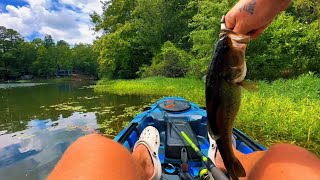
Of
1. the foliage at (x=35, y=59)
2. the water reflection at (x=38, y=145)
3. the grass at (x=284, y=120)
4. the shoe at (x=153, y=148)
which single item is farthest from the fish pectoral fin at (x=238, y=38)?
the foliage at (x=35, y=59)

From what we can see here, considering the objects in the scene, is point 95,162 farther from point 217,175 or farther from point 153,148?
point 153,148

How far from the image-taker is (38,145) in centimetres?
612

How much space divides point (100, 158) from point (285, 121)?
477cm

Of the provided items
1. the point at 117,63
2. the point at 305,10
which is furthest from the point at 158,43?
the point at 305,10

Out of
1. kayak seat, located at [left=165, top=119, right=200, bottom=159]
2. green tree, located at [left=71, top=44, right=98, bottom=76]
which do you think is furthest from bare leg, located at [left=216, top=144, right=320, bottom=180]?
green tree, located at [left=71, top=44, right=98, bottom=76]

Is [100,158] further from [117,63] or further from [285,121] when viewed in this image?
[117,63]

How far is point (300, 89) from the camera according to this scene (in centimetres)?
812

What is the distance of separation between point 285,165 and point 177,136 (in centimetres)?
212

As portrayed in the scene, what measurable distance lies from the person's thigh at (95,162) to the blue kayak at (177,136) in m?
1.26

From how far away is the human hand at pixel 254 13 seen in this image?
47.4 inches

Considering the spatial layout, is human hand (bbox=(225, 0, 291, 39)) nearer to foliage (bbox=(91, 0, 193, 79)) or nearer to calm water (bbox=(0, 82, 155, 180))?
calm water (bbox=(0, 82, 155, 180))

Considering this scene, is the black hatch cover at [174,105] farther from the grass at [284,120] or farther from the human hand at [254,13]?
the human hand at [254,13]

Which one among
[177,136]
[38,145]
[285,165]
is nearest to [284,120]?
[177,136]

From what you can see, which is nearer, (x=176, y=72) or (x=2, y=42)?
(x=176, y=72)
